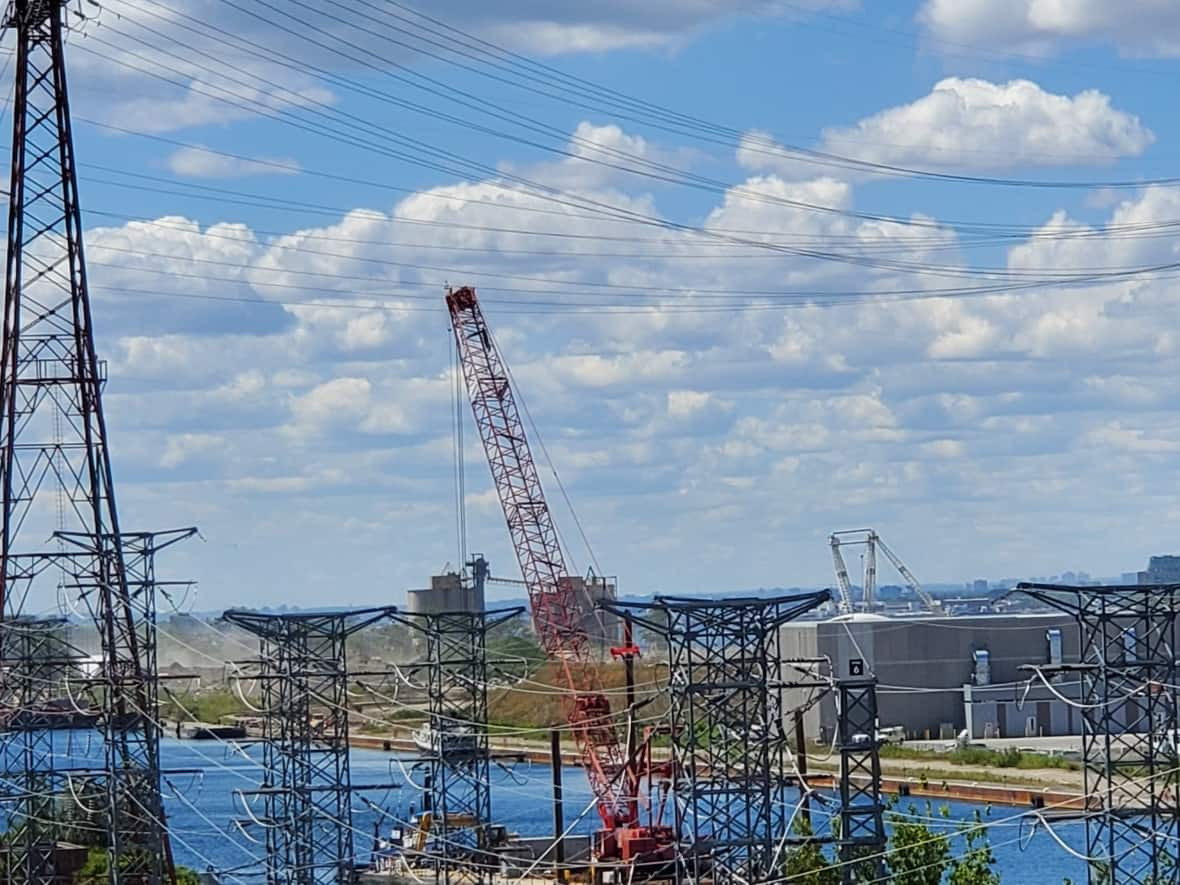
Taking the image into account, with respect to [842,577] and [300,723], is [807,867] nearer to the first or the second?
[300,723]

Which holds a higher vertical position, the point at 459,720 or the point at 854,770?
the point at 459,720

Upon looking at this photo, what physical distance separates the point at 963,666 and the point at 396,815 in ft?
89.8

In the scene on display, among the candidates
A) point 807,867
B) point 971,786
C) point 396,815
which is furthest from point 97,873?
point 971,786

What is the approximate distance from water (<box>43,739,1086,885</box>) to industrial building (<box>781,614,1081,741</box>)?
34.7 ft

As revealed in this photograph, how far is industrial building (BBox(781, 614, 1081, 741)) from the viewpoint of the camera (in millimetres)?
72250

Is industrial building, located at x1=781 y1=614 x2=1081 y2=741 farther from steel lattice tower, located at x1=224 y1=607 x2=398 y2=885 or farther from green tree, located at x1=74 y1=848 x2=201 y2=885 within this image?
steel lattice tower, located at x1=224 y1=607 x2=398 y2=885

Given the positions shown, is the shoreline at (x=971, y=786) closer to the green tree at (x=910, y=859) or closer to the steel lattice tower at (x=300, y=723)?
the green tree at (x=910, y=859)

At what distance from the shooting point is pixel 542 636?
173ft

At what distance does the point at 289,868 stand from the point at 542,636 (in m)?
23.8

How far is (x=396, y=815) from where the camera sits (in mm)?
53062

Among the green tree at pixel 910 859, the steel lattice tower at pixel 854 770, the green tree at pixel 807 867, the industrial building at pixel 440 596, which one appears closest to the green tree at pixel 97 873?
the green tree at pixel 807 867

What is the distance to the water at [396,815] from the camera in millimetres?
47250

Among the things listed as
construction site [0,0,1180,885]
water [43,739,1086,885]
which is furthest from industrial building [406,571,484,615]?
construction site [0,0,1180,885]

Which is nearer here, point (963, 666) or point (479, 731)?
point (479, 731)
